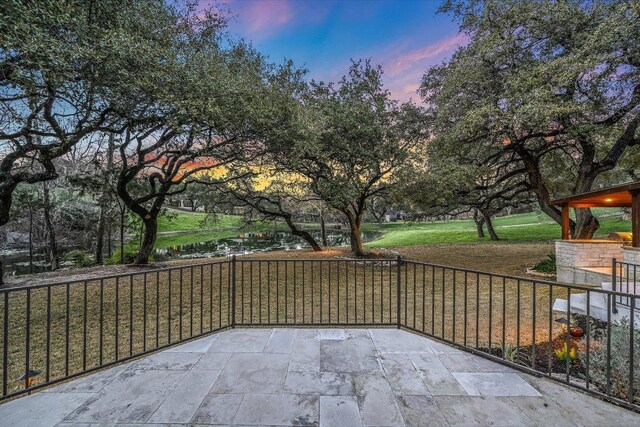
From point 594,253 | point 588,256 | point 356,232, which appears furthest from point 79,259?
point 594,253

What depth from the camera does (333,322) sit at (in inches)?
185

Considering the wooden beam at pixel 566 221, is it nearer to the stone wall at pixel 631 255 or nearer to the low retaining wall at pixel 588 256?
the low retaining wall at pixel 588 256

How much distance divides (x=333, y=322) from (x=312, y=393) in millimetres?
2441

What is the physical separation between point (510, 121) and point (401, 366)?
665 cm

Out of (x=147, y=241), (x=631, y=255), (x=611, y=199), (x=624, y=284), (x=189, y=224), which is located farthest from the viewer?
(x=189, y=224)

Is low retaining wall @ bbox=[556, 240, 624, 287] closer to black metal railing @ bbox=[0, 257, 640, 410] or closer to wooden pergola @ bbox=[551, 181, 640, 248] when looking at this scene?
wooden pergola @ bbox=[551, 181, 640, 248]

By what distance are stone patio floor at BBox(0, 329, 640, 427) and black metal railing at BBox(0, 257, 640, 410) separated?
195 mm

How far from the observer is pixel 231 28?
25.1 ft

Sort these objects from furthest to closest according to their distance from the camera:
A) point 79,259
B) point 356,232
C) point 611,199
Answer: point 79,259, point 356,232, point 611,199

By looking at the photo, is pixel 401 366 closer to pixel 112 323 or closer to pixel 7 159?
pixel 112 323

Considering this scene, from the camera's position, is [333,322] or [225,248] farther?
[225,248]

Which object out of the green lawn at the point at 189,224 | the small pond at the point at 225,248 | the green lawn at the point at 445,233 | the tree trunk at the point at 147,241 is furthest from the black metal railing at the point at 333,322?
the green lawn at the point at 189,224

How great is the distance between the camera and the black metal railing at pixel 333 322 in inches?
95.7

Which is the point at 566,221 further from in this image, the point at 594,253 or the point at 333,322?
the point at 333,322
